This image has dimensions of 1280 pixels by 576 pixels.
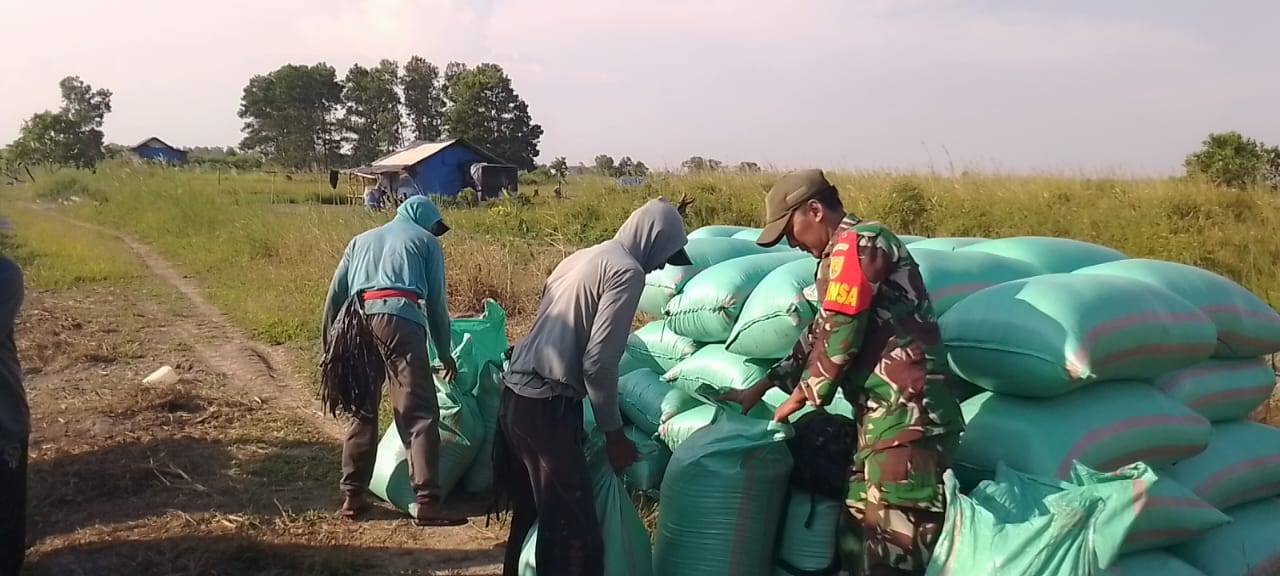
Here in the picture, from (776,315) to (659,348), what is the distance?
1.17m

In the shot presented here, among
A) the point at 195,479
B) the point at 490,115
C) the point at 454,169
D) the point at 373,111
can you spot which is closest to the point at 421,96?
the point at 373,111

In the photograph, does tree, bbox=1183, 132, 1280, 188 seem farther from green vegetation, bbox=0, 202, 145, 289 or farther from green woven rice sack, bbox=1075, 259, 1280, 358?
green vegetation, bbox=0, 202, 145, 289

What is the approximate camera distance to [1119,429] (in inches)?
106

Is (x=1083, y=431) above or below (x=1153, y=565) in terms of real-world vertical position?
above

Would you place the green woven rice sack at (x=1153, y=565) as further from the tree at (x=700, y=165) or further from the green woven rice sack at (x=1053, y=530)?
the tree at (x=700, y=165)

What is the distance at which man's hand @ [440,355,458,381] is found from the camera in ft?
13.0

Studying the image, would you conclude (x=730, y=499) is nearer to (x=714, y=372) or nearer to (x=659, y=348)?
(x=714, y=372)

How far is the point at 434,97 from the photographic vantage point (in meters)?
48.4

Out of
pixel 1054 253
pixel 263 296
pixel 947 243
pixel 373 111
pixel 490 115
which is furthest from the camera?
pixel 373 111

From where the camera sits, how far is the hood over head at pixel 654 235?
2746 millimetres

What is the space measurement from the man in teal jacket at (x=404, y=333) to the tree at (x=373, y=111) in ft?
148

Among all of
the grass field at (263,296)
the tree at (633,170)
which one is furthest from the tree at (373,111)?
the tree at (633,170)

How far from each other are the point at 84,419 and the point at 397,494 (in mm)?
2706

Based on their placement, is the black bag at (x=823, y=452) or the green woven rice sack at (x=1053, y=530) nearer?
the green woven rice sack at (x=1053, y=530)
